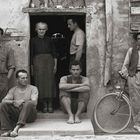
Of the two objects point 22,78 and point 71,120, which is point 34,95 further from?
point 71,120

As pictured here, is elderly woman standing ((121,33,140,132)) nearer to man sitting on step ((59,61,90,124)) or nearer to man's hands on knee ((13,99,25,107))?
man sitting on step ((59,61,90,124))

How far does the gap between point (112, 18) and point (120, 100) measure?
1744 mm

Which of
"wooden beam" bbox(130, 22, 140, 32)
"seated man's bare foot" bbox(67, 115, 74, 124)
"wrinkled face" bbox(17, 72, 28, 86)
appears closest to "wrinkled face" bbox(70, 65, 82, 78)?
"seated man's bare foot" bbox(67, 115, 74, 124)

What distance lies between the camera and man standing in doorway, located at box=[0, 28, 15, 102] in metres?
9.70

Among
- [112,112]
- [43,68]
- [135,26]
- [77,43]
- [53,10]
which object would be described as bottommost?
[112,112]

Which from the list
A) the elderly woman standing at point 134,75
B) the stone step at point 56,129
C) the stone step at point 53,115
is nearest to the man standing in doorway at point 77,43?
the elderly woman standing at point 134,75

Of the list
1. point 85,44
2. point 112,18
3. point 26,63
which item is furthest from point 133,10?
point 26,63

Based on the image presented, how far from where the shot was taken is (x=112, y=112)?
384 inches

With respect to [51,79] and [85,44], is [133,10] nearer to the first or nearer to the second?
[85,44]

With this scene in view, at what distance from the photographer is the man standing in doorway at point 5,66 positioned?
382 inches

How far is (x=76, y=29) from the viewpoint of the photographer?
33.2 ft

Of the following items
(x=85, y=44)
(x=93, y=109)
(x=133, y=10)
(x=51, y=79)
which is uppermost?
(x=133, y=10)

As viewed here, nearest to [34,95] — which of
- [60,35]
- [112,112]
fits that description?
[112,112]

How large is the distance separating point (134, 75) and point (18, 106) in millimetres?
2426
